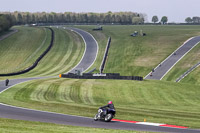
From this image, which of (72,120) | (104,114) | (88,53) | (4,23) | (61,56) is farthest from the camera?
(4,23)

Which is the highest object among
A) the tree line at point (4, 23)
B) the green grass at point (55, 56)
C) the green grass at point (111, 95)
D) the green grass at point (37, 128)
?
the green grass at point (37, 128)

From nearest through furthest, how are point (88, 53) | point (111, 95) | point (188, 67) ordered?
point (111, 95) < point (188, 67) < point (88, 53)

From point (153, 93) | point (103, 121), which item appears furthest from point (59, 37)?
point (103, 121)

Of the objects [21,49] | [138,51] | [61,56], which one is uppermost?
[138,51]

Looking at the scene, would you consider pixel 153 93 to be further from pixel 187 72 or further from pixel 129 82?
pixel 187 72

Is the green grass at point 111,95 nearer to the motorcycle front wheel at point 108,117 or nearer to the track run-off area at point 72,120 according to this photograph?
the track run-off area at point 72,120

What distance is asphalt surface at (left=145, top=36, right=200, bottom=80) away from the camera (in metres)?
88.5

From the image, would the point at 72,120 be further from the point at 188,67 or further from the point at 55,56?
the point at 55,56

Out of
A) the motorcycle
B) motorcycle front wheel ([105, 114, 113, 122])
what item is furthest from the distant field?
motorcycle front wheel ([105, 114, 113, 122])

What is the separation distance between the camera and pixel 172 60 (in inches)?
3930

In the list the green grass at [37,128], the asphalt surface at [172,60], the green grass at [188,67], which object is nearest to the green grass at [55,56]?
the asphalt surface at [172,60]


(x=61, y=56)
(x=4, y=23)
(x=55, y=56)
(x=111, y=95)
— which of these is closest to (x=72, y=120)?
(x=111, y=95)

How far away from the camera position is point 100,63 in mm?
104438

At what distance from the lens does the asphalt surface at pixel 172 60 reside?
8850cm
